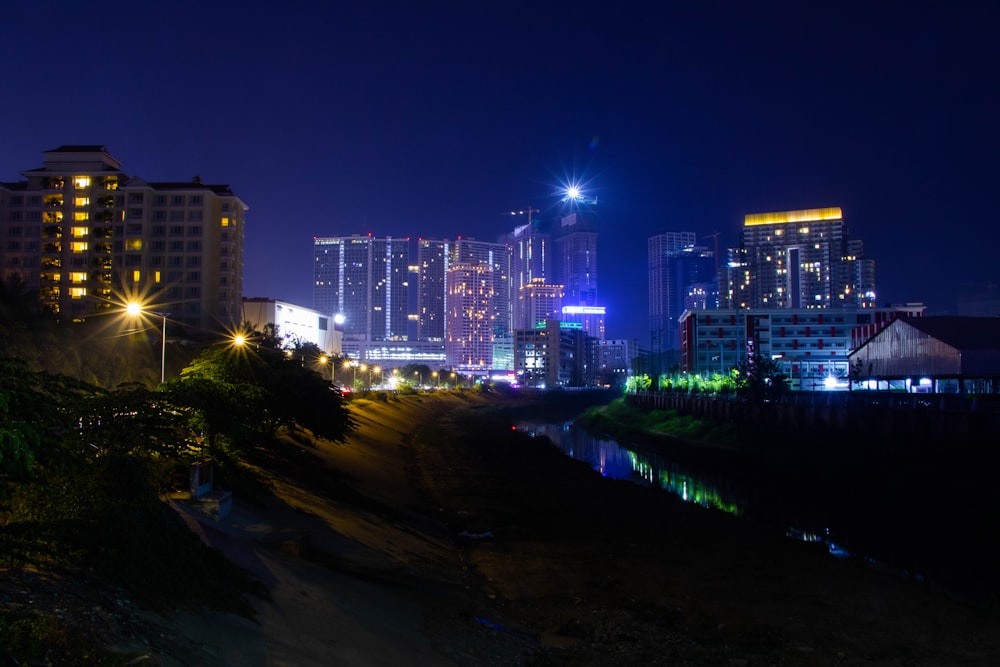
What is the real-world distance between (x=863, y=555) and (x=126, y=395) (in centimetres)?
2660

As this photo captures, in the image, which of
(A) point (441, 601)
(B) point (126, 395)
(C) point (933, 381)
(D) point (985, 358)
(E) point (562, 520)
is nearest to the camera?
(B) point (126, 395)

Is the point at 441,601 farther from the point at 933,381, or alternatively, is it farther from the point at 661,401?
the point at 661,401

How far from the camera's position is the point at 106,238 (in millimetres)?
110562

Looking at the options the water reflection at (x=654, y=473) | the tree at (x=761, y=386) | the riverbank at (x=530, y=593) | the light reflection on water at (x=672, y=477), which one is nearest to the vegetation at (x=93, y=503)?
the riverbank at (x=530, y=593)

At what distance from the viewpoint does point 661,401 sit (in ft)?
358

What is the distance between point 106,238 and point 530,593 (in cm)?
10936

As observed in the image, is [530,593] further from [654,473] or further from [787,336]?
[787,336]

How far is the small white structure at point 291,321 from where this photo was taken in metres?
127

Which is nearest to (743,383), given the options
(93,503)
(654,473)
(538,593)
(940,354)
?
(940,354)

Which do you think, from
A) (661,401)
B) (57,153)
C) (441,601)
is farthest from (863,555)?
(57,153)

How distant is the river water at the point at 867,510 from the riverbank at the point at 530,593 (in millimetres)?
2950

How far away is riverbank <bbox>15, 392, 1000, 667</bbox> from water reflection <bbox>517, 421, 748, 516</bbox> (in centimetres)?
689

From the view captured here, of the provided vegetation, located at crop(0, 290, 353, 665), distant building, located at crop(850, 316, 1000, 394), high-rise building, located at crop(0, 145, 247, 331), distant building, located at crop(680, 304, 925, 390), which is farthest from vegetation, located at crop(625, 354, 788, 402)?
high-rise building, located at crop(0, 145, 247, 331)

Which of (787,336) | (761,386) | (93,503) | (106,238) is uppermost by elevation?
(106,238)
